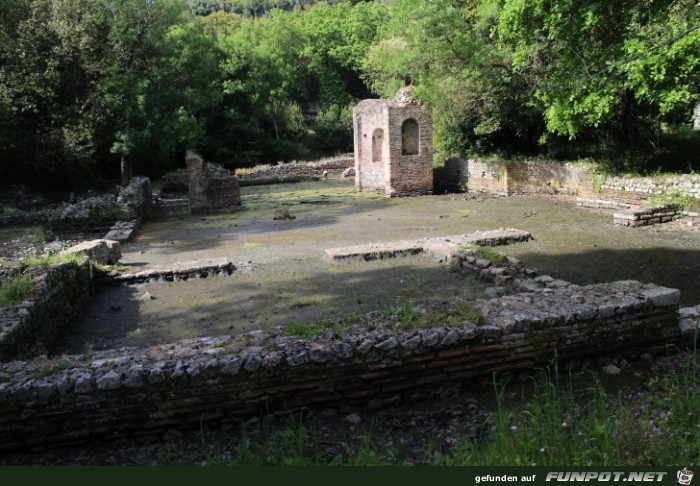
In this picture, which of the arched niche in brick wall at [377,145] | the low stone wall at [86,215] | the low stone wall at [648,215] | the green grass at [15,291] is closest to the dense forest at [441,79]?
the low stone wall at [648,215]

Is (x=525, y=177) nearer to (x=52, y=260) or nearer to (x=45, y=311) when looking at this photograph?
(x=52, y=260)

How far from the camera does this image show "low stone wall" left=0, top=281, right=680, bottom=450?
4.07 meters

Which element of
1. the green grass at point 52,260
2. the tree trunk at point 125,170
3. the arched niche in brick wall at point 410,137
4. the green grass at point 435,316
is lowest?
the green grass at point 435,316

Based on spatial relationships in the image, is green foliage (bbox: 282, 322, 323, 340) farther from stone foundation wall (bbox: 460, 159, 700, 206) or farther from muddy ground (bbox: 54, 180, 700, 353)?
stone foundation wall (bbox: 460, 159, 700, 206)

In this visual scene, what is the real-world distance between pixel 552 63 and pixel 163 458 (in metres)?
15.9

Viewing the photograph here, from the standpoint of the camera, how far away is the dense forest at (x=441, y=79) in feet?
37.6

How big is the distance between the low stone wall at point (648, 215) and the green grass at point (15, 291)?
11577 millimetres

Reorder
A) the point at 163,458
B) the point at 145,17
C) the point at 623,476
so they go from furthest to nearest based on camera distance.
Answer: the point at 145,17 → the point at 163,458 → the point at 623,476

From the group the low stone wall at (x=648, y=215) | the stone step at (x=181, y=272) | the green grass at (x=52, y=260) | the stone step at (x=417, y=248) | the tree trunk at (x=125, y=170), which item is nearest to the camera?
the green grass at (x=52, y=260)

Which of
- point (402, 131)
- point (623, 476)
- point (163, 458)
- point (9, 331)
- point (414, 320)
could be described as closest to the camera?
point (623, 476)

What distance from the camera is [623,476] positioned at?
2.92 meters

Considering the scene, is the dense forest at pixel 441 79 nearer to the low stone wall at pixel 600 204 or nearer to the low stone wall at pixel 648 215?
the low stone wall at pixel 600 204

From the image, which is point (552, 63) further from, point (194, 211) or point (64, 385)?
point (64, 385)

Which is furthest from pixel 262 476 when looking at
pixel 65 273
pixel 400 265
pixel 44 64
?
pixel 44 64
